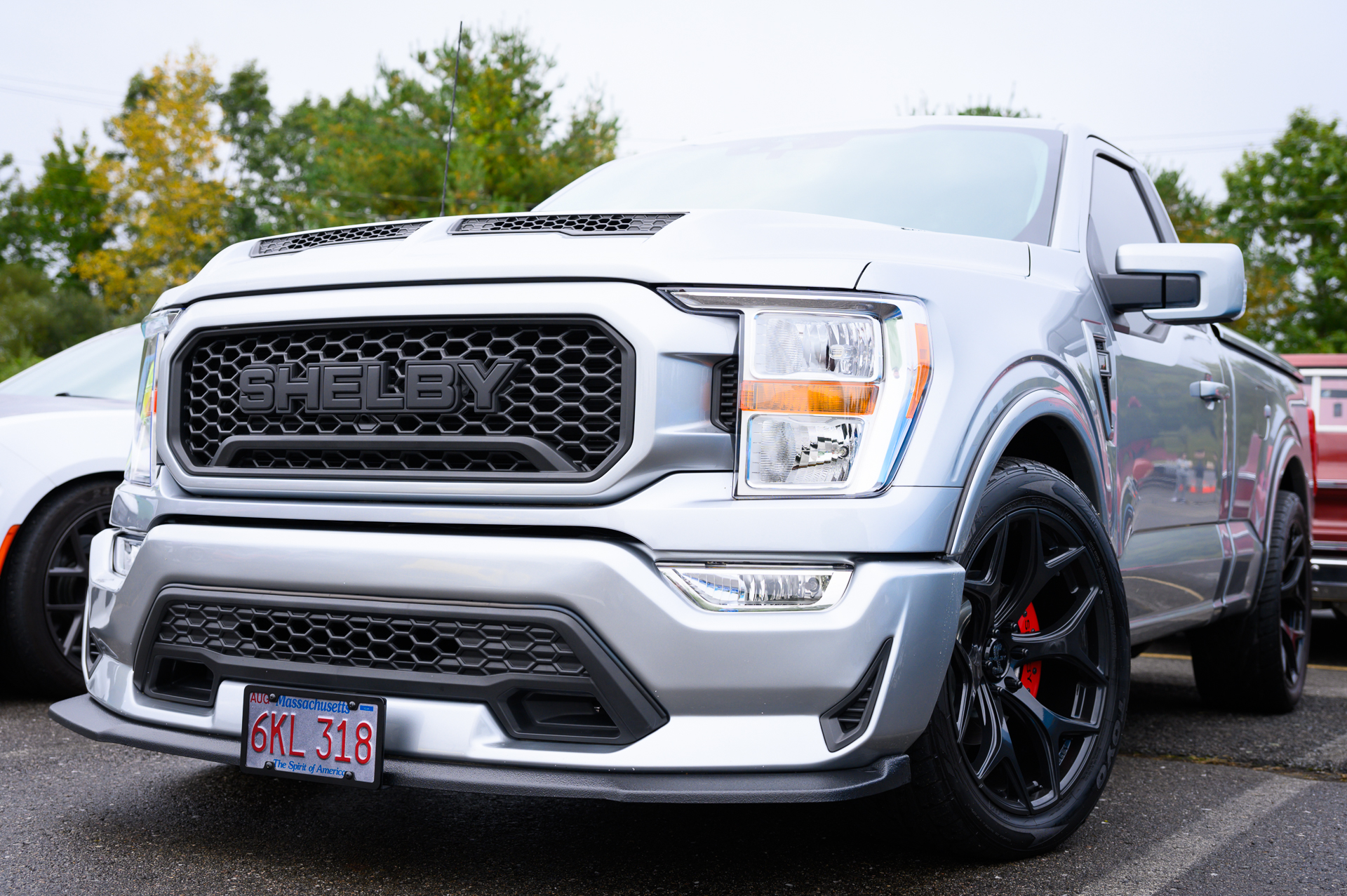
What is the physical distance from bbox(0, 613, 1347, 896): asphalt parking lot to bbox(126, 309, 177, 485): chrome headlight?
2.80 feet

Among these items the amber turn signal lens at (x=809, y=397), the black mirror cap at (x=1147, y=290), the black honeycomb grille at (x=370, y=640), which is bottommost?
the black honeycomb grille at (x=370, y=640)

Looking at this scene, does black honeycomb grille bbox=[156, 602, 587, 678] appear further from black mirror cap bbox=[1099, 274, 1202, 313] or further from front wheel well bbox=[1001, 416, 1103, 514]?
black mirror cap bbox=[1099, 274, 1202, 313]

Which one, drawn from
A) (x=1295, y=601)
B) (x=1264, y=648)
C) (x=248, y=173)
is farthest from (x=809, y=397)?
(x=248, y=173)

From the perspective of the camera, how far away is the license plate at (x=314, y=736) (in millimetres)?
2268

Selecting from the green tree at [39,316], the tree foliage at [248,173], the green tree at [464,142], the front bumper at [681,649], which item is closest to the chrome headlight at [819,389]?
the front bumper at [681,649]

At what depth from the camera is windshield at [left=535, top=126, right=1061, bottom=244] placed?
3422 mm

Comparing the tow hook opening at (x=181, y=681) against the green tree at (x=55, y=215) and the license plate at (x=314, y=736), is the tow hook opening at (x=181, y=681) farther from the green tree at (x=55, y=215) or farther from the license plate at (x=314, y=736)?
the green tree at (x=55, y=215)

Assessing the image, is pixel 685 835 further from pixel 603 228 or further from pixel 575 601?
pixel 603 228

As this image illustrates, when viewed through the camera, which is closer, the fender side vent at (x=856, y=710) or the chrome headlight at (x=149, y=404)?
the fender side vent at (x=856, y=710)

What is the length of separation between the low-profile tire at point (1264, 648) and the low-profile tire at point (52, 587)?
168 inches

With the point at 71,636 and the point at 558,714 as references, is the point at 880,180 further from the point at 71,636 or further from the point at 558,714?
the point at 71,636

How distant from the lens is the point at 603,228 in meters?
2.45

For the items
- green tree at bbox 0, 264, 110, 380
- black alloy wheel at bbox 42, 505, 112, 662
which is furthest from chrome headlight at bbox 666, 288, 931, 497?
green tree at bbox 0, 264, 110, 380

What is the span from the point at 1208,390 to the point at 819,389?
2.34 m
